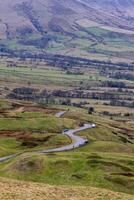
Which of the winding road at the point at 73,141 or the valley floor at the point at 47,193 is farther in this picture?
the winding road at the point at 73,141

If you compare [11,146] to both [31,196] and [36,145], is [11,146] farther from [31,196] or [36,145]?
[31,196]

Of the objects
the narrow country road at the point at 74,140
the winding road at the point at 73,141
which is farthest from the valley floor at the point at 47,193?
the narrow country road at the point at 74,140

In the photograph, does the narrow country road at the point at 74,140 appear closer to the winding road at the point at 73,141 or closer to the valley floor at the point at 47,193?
the winding road at the point at 73,141

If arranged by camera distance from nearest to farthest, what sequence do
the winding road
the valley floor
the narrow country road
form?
1. the valley floor
2. the winding road
3. the narrow country road

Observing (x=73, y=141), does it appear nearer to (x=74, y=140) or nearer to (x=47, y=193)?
(x=74, y=140)

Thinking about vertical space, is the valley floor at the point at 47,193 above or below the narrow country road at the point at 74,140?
above

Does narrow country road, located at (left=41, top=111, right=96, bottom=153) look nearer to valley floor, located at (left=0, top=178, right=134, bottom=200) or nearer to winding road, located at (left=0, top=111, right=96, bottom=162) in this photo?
winding road, located at (left=0, top=111, right=96, bottom=162)

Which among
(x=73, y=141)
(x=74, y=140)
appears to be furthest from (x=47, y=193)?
(x=74, y=140)

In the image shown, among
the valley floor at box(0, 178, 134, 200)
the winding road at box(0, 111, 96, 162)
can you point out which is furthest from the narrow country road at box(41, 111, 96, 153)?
the valley floor at box(0, 178, 134, 200)
